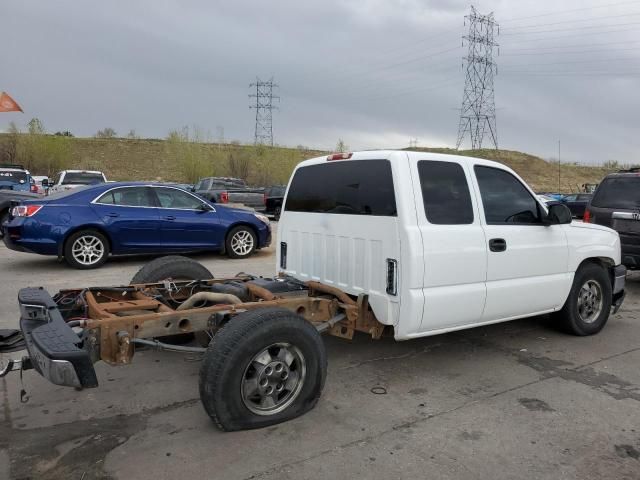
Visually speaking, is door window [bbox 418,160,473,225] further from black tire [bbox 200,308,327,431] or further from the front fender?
the front fender

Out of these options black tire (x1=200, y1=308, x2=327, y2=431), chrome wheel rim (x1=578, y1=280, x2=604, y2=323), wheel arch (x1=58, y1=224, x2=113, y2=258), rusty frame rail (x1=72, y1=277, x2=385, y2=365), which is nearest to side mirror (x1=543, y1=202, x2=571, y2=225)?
chrome wheel rim (x1=578, y1=280, x2=604, y2=323)

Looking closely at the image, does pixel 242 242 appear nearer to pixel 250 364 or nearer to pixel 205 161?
pixel 250 364

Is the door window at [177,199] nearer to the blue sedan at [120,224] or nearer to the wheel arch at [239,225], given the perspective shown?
the blue sedan at [120,224]

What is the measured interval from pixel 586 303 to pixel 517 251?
1.59 metres

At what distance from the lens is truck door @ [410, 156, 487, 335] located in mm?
4312

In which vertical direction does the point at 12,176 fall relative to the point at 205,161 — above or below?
below

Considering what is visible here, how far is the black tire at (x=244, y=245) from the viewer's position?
37.3 ft

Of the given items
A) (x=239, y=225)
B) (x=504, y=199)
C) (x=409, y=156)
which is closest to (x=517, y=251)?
(x=504, y=199)

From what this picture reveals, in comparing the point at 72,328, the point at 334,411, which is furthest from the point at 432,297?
the point at 72,328

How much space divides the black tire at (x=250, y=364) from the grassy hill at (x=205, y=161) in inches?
1240

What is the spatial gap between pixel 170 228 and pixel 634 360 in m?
7.87

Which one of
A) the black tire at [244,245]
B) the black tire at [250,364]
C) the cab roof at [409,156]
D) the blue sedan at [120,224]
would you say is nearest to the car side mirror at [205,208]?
the blue sedan at [120,224]

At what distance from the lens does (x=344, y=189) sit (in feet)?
15.8

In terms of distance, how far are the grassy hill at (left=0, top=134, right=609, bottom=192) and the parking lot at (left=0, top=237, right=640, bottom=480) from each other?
3014cm
